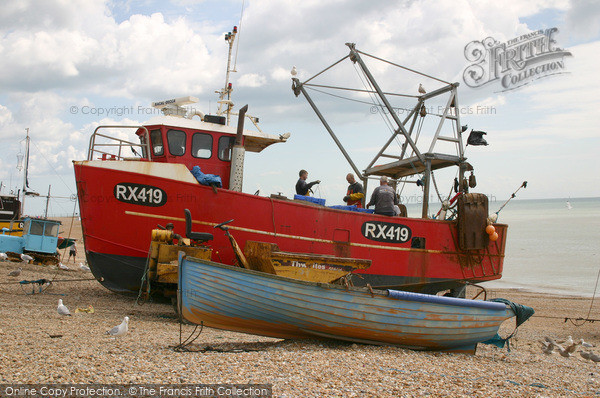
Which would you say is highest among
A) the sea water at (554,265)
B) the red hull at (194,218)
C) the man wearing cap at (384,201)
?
the man wearing cap at (384,201)

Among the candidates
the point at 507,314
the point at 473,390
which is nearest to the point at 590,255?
the point at 507,314

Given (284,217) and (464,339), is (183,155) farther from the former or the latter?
(464,339)

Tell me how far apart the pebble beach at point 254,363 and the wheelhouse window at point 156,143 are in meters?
3.44

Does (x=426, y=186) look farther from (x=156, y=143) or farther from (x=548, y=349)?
(x=156, y=143)

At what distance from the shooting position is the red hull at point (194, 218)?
31.3ft

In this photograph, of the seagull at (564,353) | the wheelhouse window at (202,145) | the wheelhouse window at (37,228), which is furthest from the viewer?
the wheelhouse window at (37,228)

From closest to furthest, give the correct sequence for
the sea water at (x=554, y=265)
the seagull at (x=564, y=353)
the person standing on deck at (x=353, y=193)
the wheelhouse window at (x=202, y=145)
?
the seagull at (x=564, y=353) < the wheelhouse window at (x=202, y=145) < the person standing on deck at (x=353, y=193) < the sea water at (x=554, y=265)

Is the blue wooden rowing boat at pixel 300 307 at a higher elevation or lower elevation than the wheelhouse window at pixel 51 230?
higher

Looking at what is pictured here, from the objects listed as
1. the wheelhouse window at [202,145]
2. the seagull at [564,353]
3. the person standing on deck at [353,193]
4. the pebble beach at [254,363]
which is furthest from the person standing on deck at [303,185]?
the seagull at [564,353]

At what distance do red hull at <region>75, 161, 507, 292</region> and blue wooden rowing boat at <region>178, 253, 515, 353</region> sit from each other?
9.75 feet

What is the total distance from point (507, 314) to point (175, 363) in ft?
18.6

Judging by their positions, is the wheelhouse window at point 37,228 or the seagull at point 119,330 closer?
the seagull at point 119,330

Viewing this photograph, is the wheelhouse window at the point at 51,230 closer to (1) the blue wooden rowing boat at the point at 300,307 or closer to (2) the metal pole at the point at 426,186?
(2) the metal pole at the point at 426,186

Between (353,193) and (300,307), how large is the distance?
562 cm
